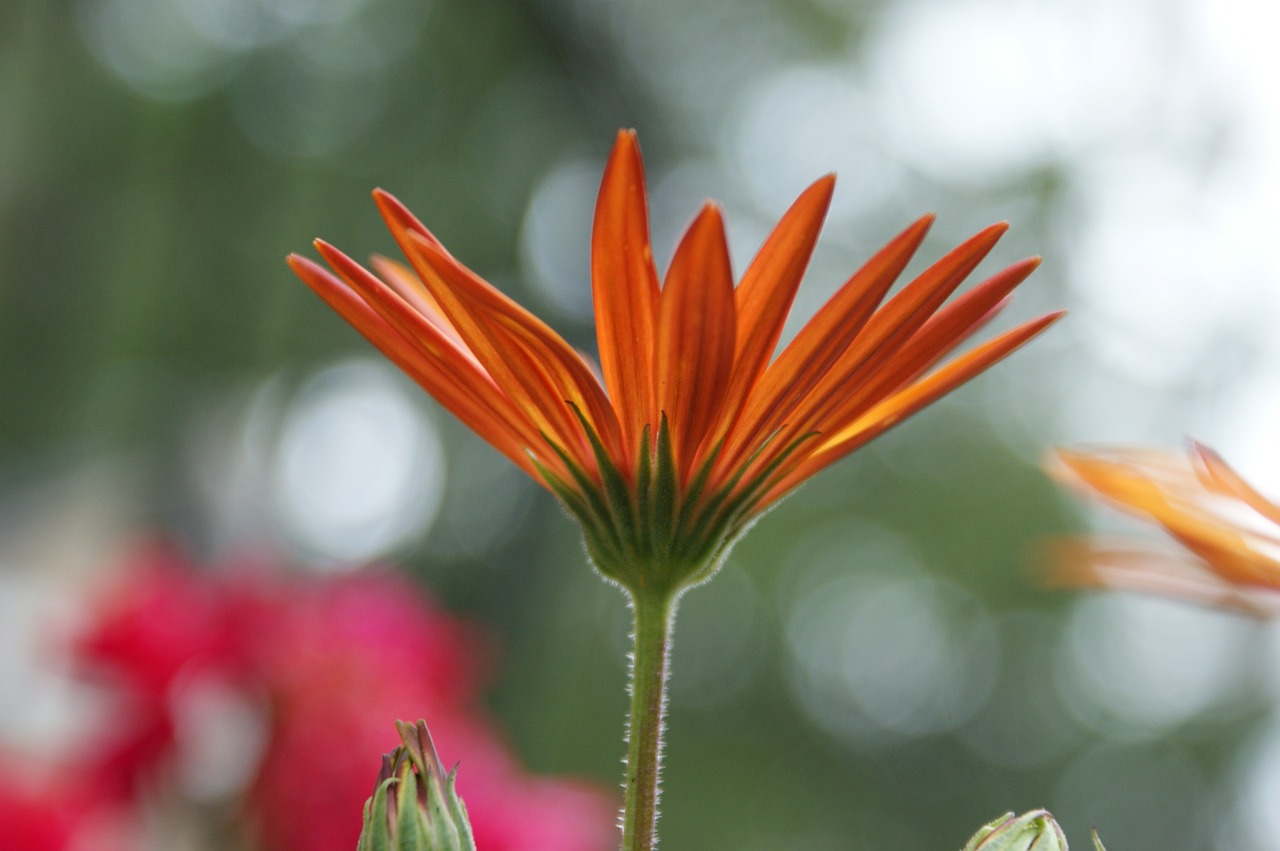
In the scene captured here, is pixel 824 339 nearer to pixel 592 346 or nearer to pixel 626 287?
pixel 626 287

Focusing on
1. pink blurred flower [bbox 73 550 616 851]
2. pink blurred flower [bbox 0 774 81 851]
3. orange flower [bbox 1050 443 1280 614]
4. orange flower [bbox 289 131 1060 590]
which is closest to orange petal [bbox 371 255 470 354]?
orange flower [bbox 289 131 1060 590]

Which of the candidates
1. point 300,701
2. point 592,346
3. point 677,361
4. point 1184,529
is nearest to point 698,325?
point 677,361

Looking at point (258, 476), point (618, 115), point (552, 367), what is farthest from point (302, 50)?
point (552, 367)

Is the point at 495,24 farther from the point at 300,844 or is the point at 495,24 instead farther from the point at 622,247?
the point at 622,247

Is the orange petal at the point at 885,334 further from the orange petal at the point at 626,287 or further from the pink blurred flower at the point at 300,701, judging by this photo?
the pink blurred flower at the point at 300,701

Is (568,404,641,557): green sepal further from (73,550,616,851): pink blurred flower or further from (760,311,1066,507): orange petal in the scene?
(73,550,616,851): pink blurred flower

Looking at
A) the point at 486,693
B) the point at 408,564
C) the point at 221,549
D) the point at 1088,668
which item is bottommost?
the point at 486,693

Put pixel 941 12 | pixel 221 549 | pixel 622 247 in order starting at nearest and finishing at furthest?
pixel 622 247, pixel 221 549, pixel 941 12
